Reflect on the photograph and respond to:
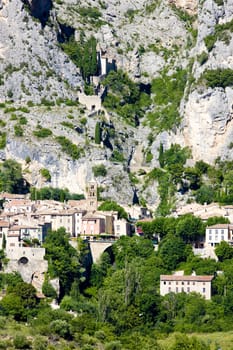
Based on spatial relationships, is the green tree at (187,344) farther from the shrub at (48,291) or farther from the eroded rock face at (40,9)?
the eroded rock face at (40,9)

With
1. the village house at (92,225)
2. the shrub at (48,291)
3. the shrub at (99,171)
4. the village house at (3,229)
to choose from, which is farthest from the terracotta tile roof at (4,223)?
the shrub at (99,171)

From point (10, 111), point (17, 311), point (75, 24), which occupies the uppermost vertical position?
point (75, 24)

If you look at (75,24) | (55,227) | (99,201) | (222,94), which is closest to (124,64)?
(75,24)

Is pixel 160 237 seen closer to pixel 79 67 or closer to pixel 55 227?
pixel 55 227

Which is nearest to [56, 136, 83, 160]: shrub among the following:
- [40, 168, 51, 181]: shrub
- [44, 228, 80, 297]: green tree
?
[40, 168, 51, 181]: shrub

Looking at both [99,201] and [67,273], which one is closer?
[67,273]
